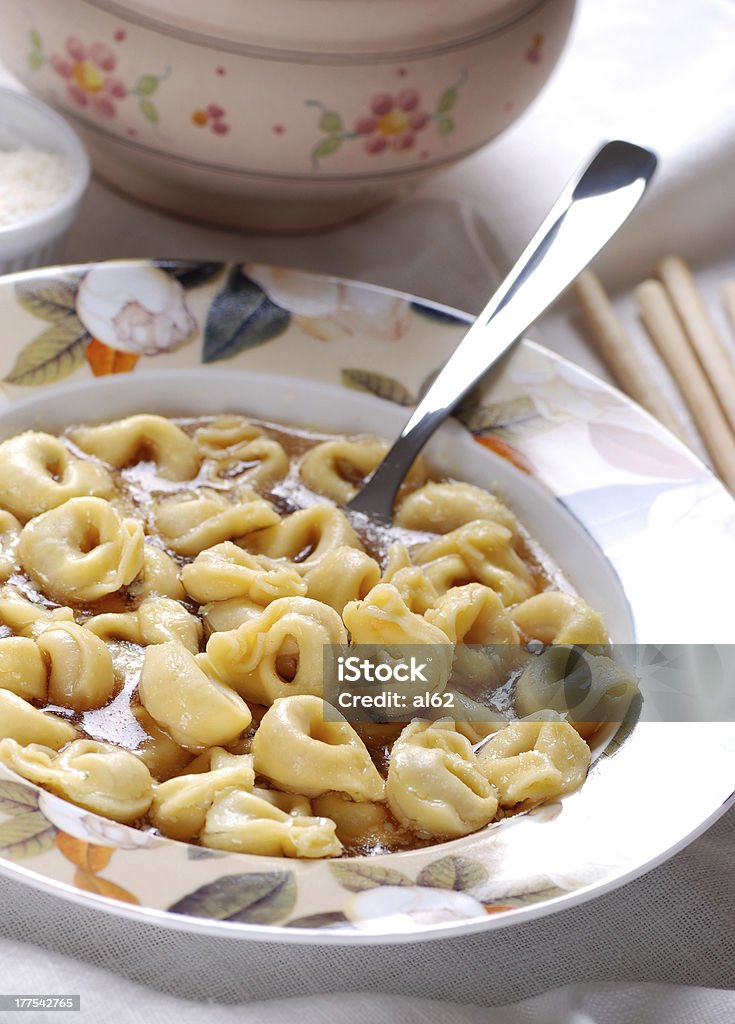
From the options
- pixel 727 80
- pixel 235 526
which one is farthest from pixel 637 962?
pixel 727 80

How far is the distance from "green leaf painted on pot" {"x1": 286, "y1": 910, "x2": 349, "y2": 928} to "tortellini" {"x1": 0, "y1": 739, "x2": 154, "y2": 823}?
0.81 feet

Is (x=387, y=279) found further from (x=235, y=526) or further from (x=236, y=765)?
(x=236, y=765)

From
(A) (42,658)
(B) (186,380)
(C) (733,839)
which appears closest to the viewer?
(A) (42,658)

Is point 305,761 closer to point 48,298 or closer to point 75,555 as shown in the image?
point 75,555

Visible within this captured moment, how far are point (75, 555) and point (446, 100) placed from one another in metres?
1.08

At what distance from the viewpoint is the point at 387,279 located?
2457mm

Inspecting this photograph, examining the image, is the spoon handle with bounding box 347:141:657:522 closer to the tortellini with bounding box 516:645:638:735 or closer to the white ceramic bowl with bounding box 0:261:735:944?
the white ceramic bowl with bounding box 0:261:735:944

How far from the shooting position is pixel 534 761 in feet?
4.65

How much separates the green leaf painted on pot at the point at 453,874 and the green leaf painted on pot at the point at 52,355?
3.21 feet

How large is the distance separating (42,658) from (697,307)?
163cm

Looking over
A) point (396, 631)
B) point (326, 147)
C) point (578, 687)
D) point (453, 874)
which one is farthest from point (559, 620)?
point (326, 147)

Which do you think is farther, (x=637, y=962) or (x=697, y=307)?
(x=697, y=307)

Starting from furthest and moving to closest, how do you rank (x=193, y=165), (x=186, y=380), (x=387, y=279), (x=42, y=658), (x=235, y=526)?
(x=387, y=279) → (x=193, y=165) → (x=186, y=380) → (x=235, y=526) → (x=42, y=658)

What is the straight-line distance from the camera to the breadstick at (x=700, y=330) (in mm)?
2311
